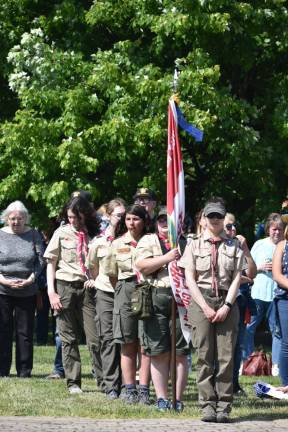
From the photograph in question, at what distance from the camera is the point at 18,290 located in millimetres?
14055

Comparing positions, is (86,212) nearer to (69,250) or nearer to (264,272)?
(69,250)

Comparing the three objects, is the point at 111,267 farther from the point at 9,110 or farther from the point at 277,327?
the point at 9,110

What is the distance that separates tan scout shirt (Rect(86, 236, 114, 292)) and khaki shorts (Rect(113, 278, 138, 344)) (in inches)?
17.5

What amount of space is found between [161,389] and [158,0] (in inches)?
405

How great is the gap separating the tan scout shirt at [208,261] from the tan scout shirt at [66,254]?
6.98ft

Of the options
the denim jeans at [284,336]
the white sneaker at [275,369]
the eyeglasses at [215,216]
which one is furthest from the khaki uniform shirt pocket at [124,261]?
the white sneaker at [275,369]

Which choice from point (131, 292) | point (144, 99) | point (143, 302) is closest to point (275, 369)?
point (131, 292)

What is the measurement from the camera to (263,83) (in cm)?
2145

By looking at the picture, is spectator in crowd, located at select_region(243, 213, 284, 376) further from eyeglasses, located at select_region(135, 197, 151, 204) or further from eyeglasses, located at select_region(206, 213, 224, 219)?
eyeglasses, located at select_region(206, 213, 224, 219)

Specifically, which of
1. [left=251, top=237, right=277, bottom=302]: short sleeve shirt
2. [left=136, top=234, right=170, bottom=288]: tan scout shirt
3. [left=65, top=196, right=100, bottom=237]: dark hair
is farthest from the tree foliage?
[left=136, top=234, right=170, bottom=288]: tan scout shirt

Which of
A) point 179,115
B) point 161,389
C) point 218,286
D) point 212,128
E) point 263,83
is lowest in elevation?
point 161,389

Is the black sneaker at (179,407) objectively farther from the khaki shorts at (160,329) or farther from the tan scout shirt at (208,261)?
the tan scout shirt at (208,261)

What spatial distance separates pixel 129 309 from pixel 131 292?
0.17m

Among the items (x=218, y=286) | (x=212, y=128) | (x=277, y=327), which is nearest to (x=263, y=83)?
(x=212, y=128)
